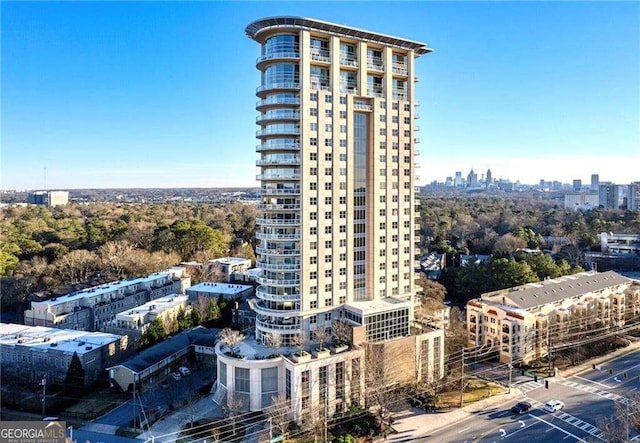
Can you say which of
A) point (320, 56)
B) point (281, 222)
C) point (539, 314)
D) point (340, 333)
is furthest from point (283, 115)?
point (539, 314)

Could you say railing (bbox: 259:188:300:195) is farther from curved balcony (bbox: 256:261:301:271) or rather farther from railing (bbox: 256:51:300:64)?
railing (bbox: 256:51:300:64)

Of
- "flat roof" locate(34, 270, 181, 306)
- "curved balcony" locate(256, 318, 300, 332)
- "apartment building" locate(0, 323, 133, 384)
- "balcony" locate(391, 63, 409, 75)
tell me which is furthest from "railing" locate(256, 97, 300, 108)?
"flat roof" locate(34, 270, 181, 306)

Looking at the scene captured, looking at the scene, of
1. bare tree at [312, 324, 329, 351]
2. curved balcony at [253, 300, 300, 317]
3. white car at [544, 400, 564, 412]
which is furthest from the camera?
curved balcony at [253, 300, 300, 317]

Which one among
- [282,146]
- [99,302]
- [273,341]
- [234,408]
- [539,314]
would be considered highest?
[282,146]

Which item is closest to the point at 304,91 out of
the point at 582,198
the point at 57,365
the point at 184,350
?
the point at 184,350

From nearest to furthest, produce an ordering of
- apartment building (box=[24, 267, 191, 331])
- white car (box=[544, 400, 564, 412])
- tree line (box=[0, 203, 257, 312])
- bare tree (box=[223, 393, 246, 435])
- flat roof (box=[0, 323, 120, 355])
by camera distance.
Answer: bare tree (box=[223, 393, 246, 435]) → white car (box=[544, 400, 564, 412]) → flat roof (box=[0, 323, 120, 355]) → apartment building (box=[24, 267, 191, 331]) → tree line (box=[0, 203, 257, 312])

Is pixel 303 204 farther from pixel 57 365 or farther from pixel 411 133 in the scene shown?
pixel 57 365

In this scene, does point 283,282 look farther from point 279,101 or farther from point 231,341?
point 279,101
